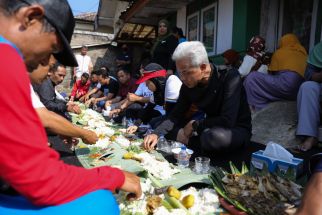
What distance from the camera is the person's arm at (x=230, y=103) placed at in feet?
10.5

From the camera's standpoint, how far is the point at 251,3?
5805 millimetres

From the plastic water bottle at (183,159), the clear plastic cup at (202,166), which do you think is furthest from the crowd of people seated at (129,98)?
the clear plastic cup at (202,166)

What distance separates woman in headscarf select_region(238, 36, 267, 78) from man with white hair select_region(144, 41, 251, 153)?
7.08 ft

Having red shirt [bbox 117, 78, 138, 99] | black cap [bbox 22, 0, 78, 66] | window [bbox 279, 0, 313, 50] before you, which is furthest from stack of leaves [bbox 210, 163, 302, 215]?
red shirt [bbox 117, 78, 138, 99]

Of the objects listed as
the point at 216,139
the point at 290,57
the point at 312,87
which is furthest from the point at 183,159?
the point at 290,57

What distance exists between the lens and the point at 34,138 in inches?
35.8

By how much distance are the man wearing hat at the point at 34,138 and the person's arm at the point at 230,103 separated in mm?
2071

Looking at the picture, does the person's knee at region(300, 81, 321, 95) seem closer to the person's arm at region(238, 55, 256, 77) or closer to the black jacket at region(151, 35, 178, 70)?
the person's arm at region(238, 55, 256, 77)

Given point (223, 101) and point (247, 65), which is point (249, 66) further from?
point (223, 101)

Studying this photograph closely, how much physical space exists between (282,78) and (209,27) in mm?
3575

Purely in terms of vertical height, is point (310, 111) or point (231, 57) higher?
point (231, 57)

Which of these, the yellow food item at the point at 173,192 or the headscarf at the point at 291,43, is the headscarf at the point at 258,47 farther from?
the yellow food item at the point at 173,192

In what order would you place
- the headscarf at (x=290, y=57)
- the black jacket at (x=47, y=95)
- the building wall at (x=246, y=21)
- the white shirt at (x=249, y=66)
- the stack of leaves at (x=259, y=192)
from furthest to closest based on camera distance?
the building wall at (x=246, y=21) < the white shirt at (x=249, y=66) < the headscarf at (x=290, y=57) < the black jacket at (x=47, y=95) < the stack of leaves at (x=259, y=192)

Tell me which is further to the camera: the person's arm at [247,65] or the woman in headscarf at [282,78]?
the person's arm at [247,65]
